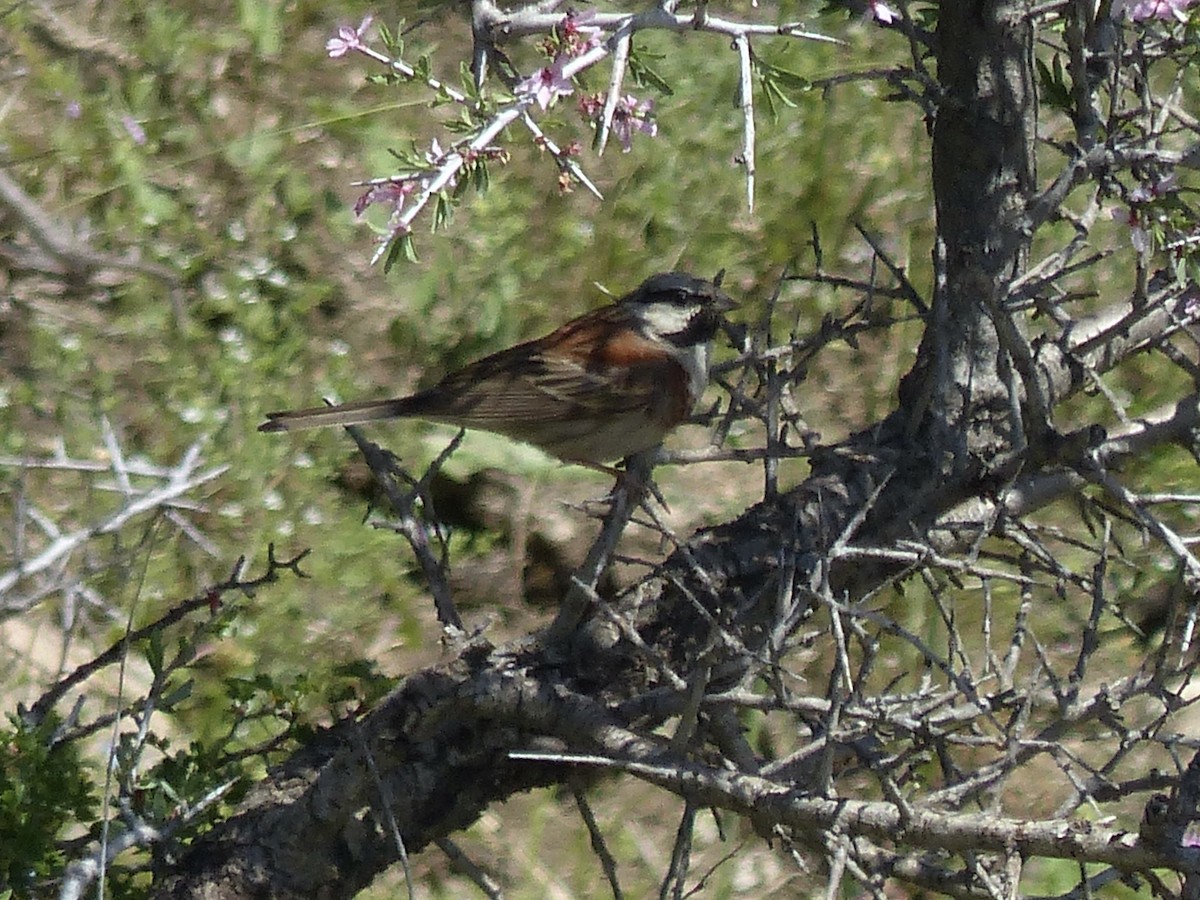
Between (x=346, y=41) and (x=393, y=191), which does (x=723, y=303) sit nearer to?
(x=346, y=41)

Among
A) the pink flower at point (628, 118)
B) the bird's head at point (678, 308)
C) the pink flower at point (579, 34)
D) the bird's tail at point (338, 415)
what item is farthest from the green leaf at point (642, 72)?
the bird's head at point (678, 308)

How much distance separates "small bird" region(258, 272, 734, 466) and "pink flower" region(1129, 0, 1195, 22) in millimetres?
1731

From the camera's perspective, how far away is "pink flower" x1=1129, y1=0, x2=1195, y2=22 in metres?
2.87

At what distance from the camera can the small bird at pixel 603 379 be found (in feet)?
14.9

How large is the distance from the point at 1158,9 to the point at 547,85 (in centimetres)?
125

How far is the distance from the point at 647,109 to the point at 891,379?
3515 mm

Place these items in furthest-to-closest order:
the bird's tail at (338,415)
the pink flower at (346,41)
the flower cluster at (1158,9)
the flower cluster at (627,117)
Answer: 1. the bird's tail at (338,415)
2. the flower cluster at (1158,9)
3. the pink flower at (346,41)
4. the flower cluster at (627,117)

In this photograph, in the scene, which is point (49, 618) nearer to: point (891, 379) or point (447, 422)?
point (447, 422)

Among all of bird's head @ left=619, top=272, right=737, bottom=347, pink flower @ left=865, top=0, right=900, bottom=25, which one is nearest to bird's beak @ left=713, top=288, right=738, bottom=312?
bird's head @ left=619, top=272, right=737, bottom=347

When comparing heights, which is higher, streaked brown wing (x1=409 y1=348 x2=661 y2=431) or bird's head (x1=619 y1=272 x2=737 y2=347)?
bird's head (x1=619 y1=272 x2=737 y2=347)

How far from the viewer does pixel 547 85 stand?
240cm

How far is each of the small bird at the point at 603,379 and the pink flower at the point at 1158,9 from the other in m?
1.73

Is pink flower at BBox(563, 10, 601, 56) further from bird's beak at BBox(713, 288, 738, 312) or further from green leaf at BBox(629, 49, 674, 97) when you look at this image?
bird's beak at BBox(713, 288, 738, 312)

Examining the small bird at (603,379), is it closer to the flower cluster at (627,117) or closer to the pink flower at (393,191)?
the flower cluster at (627,117)
